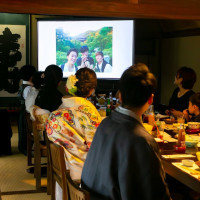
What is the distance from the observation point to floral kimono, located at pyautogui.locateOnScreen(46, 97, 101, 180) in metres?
2.96

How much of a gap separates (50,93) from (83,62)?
11.8 feet

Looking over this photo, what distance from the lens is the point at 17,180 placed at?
4.76 metres

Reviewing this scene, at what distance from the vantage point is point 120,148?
1701 mm

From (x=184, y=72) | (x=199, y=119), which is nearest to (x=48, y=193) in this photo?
(x=199, y=119)

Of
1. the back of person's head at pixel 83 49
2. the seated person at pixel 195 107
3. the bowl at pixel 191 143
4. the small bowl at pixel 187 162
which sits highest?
the back of person's head at pixel 83 49

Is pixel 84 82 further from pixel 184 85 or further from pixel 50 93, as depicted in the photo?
pixel 184 85

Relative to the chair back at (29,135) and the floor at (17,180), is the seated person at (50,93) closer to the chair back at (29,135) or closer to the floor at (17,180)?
the chair back at (29,135)

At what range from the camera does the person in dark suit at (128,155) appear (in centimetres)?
164

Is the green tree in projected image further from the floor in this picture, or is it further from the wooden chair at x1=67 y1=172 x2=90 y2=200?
the wooden chair at x1=67 y1=172 x2=90 y2=200

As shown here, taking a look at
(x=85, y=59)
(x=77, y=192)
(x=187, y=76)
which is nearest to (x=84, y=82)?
(x=77, y=192)

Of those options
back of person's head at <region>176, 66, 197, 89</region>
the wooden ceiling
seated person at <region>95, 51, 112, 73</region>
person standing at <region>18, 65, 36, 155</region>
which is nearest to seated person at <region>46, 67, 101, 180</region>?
the wooden ceiling

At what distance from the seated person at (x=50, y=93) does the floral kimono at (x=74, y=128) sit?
1.46 meters

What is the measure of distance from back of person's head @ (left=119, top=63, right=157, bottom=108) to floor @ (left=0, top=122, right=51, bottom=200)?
2.63 metres

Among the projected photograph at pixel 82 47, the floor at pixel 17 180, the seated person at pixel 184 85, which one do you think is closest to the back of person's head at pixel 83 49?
the projected photograph at pixel 82 47
